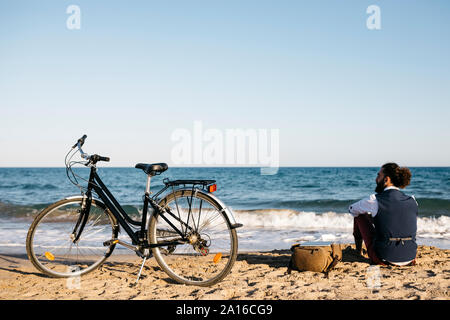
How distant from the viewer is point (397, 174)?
12.5 ft

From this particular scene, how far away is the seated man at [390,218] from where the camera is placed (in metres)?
3.75

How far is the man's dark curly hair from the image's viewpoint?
3.80m

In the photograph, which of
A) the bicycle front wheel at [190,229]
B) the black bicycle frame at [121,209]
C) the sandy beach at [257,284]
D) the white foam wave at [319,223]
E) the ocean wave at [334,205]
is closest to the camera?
the sandy beach at [257,284]

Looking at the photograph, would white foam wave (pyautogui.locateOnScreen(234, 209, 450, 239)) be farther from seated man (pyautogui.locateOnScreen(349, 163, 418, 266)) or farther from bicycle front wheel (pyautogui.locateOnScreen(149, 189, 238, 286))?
bicycle front wheel (pyautogui.locateOnScreen(149, 189, 238, 286))

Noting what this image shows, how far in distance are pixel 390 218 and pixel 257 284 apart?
4.95 feet

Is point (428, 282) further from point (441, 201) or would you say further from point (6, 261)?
point (441, 201)

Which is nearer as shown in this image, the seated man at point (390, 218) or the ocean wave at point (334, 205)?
the seated man at point (390, 218)

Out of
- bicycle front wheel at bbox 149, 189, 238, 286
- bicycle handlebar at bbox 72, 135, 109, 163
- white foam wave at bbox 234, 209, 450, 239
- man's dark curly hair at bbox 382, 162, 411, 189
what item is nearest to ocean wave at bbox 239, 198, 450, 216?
white foam wave at bbox 234, 209, 450, 239

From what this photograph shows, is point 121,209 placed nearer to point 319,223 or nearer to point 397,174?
point 397,174

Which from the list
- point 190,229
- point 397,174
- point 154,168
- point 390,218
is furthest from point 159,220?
point 397,174

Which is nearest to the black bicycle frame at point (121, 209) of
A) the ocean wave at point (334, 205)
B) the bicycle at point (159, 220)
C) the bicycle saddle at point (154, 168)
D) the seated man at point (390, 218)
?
the bicycle at point (159, 220)

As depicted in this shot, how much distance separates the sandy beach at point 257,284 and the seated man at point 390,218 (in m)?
0.23

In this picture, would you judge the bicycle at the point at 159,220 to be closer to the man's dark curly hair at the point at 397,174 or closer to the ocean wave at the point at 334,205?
the man's dark curly hair at the point at 397,174

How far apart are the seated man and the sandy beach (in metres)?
0.23
